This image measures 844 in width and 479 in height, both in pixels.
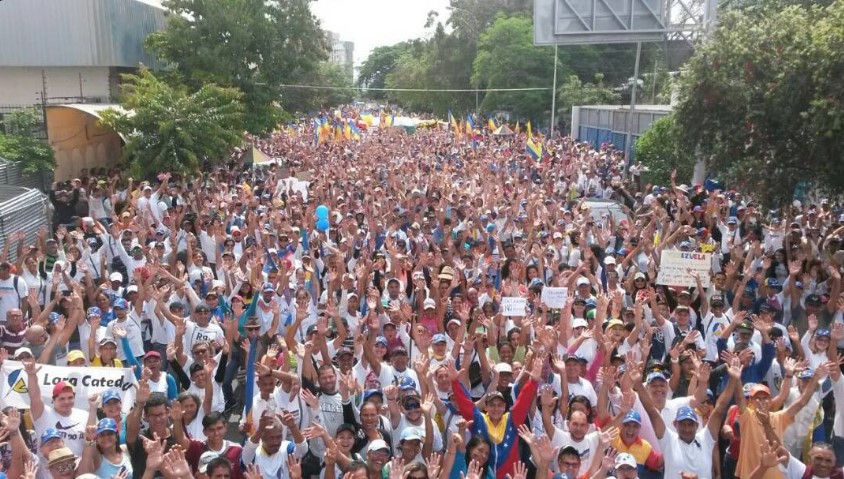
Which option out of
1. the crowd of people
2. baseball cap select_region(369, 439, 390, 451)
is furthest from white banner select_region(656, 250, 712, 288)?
baseball cap select_region(369, 439, 390, 451)

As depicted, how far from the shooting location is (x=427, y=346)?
6.12 m

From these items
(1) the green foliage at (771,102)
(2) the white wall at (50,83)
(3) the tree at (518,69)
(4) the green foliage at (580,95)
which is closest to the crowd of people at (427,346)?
(1) the green foliage at (771,102)

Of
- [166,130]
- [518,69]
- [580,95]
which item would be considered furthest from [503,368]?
→ [518,69]

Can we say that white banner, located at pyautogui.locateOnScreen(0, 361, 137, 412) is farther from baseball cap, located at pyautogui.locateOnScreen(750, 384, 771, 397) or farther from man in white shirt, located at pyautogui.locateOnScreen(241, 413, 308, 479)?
baseball cap, located at pyautogui.locateOnScreen(750, 384, 771, 397)

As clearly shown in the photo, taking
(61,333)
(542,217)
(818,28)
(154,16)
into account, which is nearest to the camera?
(61,333)

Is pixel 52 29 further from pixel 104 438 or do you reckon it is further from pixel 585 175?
pixel 104 438

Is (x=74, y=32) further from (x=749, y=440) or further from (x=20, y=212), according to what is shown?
(x=749, y=440)

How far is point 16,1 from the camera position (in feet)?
64.5

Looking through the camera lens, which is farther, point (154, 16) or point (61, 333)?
point (154, 16)

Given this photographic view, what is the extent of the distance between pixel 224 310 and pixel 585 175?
13051 mm

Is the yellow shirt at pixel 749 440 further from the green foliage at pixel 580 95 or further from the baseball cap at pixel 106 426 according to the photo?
the green foliage at pixel 580 95

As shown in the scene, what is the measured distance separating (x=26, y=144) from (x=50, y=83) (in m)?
6.29

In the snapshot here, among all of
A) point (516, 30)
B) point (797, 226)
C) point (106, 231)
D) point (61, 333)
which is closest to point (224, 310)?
point (61, 333)

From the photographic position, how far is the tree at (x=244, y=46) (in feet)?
71.6
